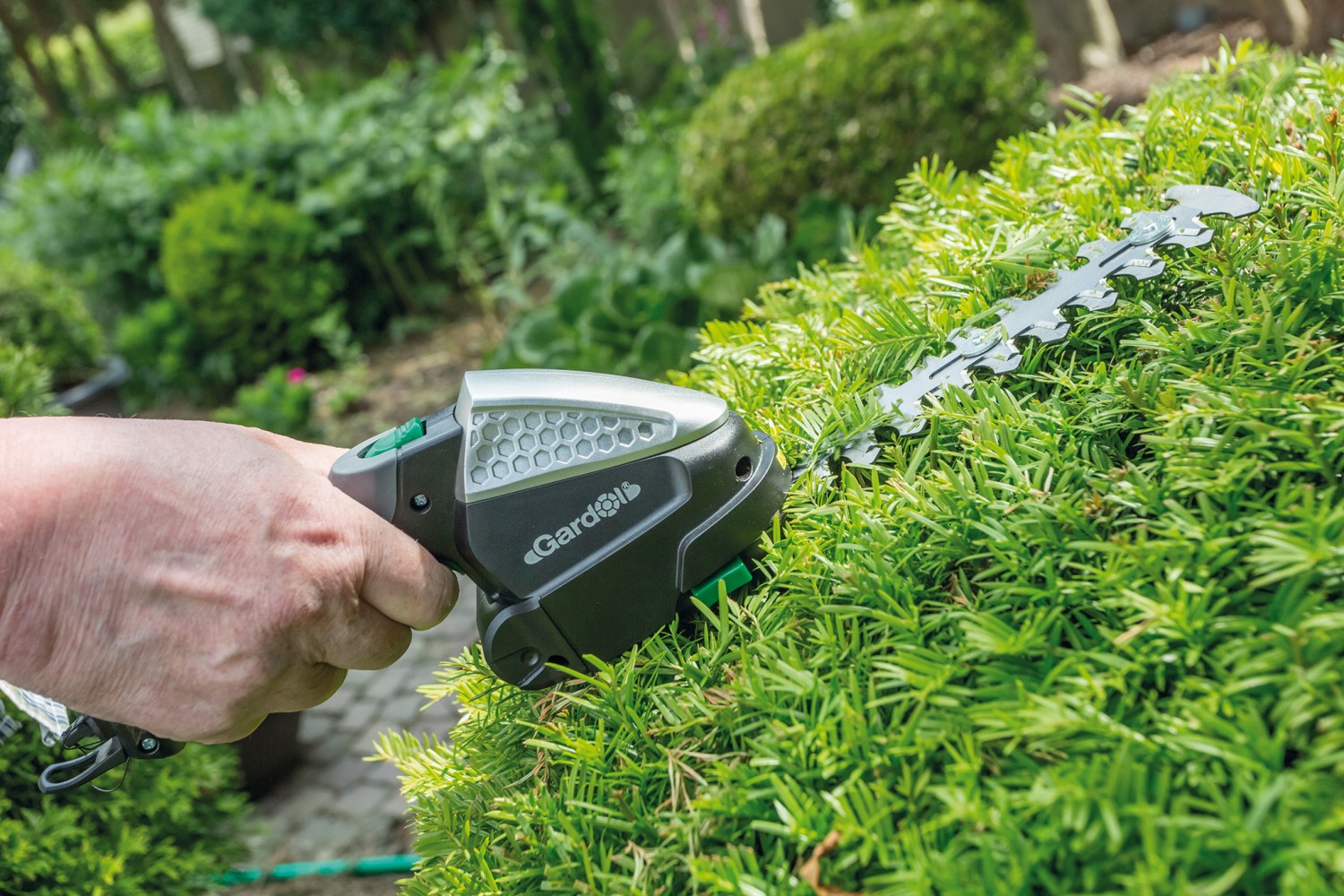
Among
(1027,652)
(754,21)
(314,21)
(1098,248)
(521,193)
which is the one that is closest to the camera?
(1027,652)

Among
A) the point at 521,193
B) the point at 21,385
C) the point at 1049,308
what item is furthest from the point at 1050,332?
Answer: the point at 521,193

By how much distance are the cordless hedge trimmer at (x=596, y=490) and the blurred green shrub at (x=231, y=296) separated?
5.74 meters

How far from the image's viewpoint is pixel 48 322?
5.27 meters

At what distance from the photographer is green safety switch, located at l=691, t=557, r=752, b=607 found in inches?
41.7

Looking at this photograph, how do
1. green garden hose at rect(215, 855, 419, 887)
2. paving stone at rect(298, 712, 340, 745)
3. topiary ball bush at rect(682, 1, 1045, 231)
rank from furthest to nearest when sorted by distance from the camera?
1. topiary ball bush at rect(682, 1, 1045, 231)
2. paving stone at rect(298, 712, 340, 745)
3. green garden hose at rect(215, 855, 419, 887)

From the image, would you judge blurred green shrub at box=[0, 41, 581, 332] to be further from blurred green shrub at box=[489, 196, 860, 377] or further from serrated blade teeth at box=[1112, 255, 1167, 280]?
serrated blade teeth at box=[1112, 255, 1167, 280]

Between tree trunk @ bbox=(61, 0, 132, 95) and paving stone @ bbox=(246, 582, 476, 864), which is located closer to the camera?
paving stone @ bbox=(246, 582, 476, 864)

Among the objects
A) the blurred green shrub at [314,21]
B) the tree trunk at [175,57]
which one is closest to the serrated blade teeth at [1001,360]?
the blurred green shrub at [314,21]

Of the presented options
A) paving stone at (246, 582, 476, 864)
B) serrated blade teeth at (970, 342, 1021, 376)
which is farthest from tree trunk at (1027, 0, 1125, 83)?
serrated blade teeth at (970, 342, 1021, 376)

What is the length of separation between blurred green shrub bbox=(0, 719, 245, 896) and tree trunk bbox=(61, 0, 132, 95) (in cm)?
2017

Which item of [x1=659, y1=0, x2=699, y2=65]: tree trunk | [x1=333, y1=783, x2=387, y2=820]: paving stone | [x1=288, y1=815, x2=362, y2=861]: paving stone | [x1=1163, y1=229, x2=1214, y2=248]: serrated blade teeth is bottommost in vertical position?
[x1=333, y1=783, x2=387, y2=820]: paving stone

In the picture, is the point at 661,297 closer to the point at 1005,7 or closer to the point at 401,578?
the point at 401,578

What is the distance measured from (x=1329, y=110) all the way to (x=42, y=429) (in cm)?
158

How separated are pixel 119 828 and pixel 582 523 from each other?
5.34ft
